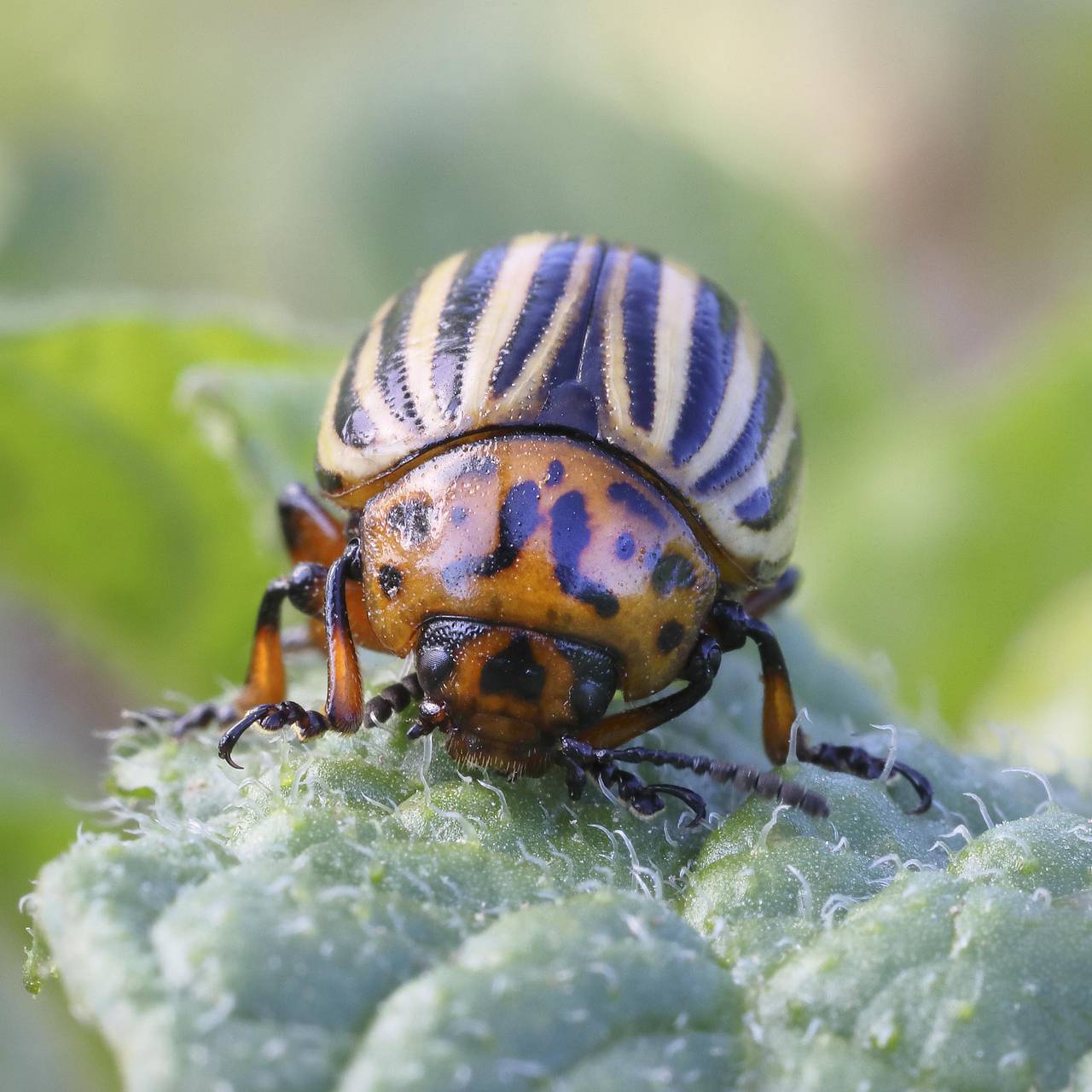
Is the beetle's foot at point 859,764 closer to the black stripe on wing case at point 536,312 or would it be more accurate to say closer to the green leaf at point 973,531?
the black stripe on wing case at point 536,312

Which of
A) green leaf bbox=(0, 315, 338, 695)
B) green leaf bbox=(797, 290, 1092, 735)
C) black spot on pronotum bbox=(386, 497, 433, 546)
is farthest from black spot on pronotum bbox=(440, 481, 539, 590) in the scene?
green leaf bbox=(797, 290, 1092, 735)

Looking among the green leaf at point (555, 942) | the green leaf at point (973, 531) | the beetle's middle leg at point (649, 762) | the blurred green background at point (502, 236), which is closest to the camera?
the green leaf at point (555, 942)

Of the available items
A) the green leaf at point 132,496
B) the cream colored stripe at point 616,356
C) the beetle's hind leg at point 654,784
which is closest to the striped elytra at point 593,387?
the cream colored stripe at point 616,356

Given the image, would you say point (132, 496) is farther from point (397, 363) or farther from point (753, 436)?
point (753, 436)

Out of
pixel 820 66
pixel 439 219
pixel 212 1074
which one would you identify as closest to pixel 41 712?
pixel 439 219

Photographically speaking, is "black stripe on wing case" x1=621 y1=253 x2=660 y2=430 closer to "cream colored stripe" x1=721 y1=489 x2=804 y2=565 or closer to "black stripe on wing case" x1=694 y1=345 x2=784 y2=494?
"black stripe on wing case" x1=694 y1=345 x2=784 y2=494

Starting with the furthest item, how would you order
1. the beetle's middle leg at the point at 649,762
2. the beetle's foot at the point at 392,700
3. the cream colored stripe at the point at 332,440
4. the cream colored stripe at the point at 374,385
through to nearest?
the cream colored stripe at the point at 332,440
the cream colored stripe at the point at 374,385
the beetle's foot at the point at 392,700
the beetle's middle leg at the point at 649,762

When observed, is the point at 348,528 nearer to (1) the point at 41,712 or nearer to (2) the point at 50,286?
(1) the point at 41,712
